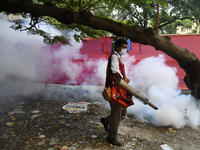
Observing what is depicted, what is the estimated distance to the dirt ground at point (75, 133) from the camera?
9.39 feet

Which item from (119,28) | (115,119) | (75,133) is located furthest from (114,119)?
(119,28)

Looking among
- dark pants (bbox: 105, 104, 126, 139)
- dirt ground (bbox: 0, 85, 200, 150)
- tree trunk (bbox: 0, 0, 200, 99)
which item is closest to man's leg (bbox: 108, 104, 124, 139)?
dark pants (bbox: 105, 104, 126, 139)

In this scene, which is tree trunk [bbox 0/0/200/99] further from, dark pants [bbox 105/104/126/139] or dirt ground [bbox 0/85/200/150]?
dark pants [bbox 105/104/126/139]

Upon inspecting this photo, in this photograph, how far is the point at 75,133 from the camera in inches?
130

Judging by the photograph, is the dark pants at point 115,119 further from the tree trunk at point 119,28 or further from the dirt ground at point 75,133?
the tree trunk at point 119,28

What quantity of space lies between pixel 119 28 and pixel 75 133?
235 cm

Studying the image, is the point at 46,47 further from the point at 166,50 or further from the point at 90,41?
the point at 166,50

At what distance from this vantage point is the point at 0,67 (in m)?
6.25

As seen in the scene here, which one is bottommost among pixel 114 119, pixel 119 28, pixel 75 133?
pixel 75 133

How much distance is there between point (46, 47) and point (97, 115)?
364 cm

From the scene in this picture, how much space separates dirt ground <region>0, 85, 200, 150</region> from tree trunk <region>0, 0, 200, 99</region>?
136 cm

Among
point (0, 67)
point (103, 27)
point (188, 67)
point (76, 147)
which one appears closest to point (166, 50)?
point (188, 67)

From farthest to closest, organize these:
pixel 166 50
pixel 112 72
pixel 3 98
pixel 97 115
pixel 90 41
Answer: pixel 90 41, pixel 3 98, pixel 97 115, pixel 166 50, pixel 112 72

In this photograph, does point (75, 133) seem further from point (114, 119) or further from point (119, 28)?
point (119, 28)
